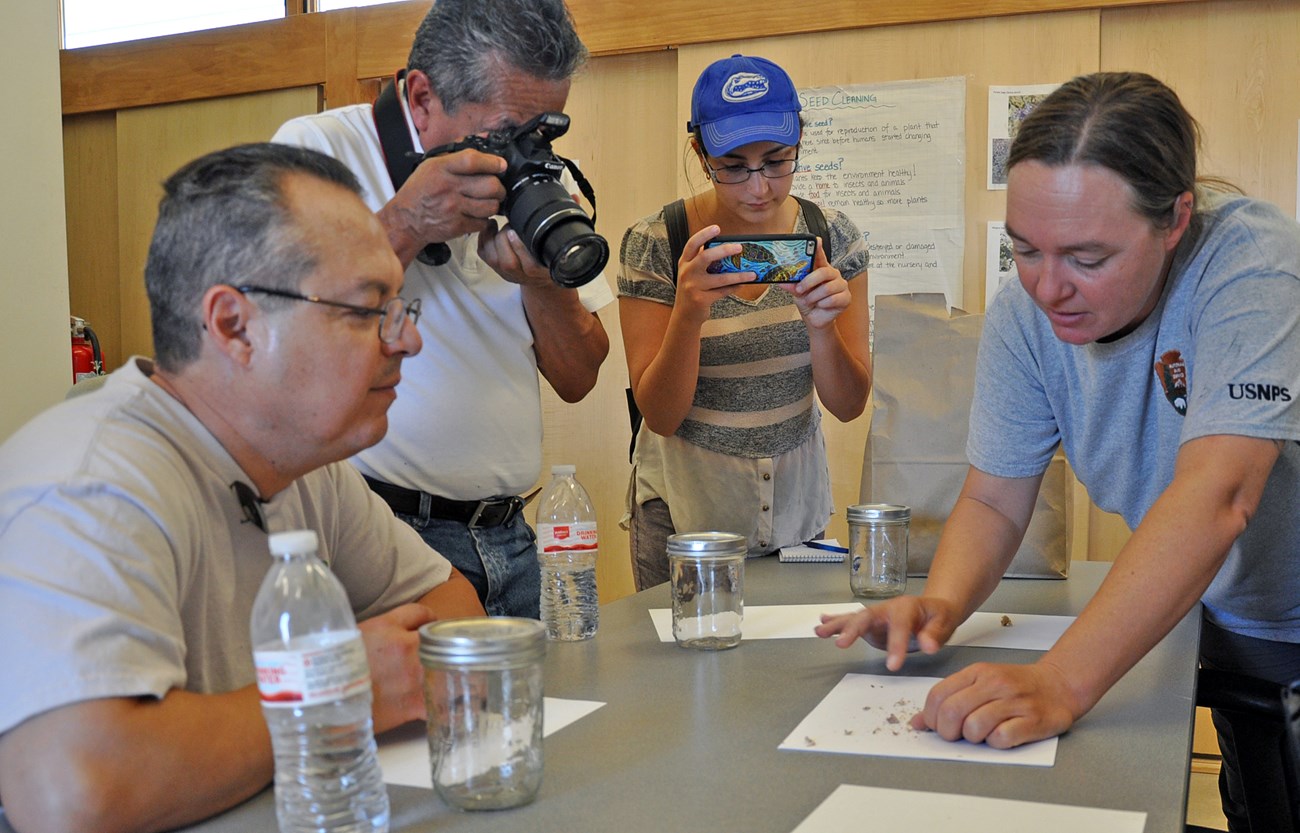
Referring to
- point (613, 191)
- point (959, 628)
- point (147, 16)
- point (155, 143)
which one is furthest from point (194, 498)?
point (147, 16)

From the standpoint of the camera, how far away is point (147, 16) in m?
4.54

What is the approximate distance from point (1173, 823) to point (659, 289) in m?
1.40

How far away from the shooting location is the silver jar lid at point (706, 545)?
1.37 metres

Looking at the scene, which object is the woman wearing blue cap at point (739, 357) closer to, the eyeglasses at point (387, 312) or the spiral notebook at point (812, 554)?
the spiral notebook at point (812, 554)

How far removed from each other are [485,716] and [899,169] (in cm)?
279

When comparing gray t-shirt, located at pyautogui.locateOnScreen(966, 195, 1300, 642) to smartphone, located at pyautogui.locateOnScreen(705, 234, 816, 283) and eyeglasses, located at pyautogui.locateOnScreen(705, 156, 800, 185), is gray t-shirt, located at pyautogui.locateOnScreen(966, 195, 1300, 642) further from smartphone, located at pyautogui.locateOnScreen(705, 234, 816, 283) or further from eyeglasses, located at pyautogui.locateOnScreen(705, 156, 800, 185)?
eyeglasses, located at pyautogui.locateOnScreen(705, 156, 800, 185)

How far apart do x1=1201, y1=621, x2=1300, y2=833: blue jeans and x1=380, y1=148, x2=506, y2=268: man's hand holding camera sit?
1116 millimetres

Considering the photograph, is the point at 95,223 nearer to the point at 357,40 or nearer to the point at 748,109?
the point at 357,40

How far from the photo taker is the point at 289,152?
110cm

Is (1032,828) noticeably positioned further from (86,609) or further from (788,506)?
(788,506)

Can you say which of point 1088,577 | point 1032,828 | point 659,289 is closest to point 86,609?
point 1032,828

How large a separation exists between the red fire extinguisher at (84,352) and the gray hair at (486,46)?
2259 millimetres

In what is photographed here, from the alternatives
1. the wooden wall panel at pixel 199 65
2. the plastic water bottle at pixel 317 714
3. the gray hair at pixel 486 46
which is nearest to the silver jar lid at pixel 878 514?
the gray hair at pixel 486 46

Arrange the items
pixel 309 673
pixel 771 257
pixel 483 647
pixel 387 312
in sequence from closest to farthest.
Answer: pixel 309 673, pixel 483 647, pixel 387 312, pixel 771 257
